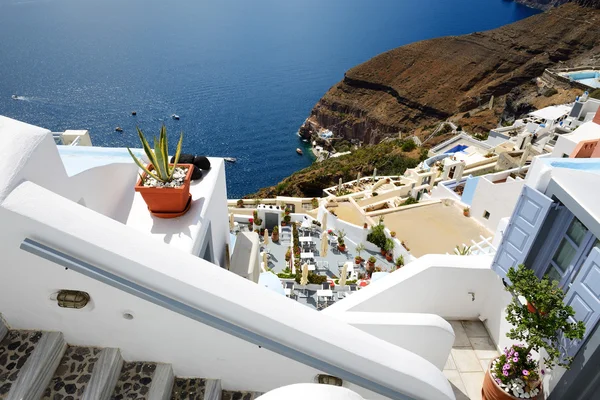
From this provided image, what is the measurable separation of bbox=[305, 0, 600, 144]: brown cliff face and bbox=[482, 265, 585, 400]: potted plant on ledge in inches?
2297

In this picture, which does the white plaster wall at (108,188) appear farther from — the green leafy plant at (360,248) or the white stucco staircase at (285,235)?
the white stucco staircase at (285,235)

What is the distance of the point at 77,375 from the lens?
9.14ft

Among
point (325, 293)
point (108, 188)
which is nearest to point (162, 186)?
point (108, 188)

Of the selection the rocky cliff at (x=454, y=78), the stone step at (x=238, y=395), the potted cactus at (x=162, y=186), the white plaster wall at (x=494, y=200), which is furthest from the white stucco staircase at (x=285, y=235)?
the rocky cliff at (x=454, y=78)

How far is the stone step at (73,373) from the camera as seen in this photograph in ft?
8.82

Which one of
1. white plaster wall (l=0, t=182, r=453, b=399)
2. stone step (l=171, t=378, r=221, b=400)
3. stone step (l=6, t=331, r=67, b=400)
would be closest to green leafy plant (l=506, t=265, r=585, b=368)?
white plaster wall (l=0, t=182, r=453, b=399)

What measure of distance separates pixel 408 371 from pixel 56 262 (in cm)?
272

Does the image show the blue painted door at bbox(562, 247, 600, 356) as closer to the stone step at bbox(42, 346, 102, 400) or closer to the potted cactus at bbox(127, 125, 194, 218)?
the potted cactus at bbox(127, 125, 194, 218)

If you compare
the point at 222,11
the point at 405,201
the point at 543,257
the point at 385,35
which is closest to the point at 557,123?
the point at 405,201

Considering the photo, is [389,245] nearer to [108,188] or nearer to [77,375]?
[108,188]

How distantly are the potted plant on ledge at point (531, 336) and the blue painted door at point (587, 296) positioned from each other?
8 cm

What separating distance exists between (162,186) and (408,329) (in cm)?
341

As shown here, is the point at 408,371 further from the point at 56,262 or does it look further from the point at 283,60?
the point at 283,60

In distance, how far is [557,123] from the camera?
26.7 meters
